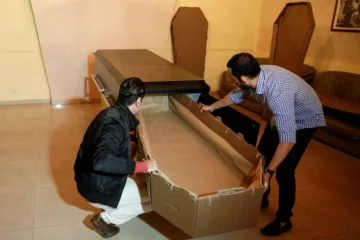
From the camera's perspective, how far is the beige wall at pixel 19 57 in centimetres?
394

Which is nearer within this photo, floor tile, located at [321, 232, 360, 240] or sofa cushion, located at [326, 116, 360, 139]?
floor tile, located at [321, 232, 360, 240]

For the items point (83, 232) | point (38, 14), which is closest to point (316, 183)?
point (83, 232)

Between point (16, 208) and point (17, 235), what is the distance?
0.30 meters

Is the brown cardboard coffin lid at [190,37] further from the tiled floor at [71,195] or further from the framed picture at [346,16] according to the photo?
the tiled floor at [71,195]

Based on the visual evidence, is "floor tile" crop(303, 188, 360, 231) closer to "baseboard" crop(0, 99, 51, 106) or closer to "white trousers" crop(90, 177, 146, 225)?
"white trousers" crop(90, 177, 146, 225)

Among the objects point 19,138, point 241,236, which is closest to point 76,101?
point 19,138

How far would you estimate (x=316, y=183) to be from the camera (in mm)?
2689

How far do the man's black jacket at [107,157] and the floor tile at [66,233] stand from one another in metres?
0.35

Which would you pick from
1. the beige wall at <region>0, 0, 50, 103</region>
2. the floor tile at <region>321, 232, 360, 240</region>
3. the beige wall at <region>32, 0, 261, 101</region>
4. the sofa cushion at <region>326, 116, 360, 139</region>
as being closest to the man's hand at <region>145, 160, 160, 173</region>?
the floor tile at <region>321, 232, 360, 240</region>

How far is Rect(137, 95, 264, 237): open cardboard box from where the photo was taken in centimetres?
136

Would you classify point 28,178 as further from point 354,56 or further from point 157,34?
point 354,56

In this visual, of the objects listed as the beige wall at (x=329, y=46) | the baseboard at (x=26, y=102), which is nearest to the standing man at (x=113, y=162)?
the baseboard at (x=26, y=102)

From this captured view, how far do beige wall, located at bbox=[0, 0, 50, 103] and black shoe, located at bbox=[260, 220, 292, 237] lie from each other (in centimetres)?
360

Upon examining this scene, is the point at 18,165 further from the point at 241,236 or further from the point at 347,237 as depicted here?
the point at 347,237
